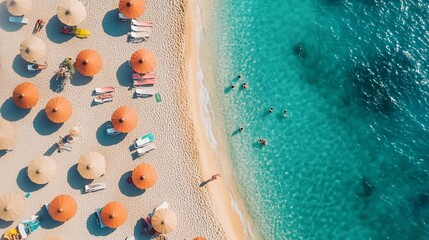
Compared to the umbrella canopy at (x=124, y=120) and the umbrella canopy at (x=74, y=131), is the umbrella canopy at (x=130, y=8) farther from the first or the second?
the umbrella canopy at (x=74, y=131)

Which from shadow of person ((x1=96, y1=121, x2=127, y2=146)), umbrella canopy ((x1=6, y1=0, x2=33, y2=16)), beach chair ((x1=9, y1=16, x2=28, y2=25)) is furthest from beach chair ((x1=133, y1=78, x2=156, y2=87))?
umbrella canopy ((x1=6, y1=0, x2=33, y2=16))

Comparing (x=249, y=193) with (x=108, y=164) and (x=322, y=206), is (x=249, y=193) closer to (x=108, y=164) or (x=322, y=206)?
(x=322, y=206)

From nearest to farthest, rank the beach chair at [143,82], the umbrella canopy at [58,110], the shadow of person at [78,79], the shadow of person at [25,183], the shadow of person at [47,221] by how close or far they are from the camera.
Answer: the umbrella canopy at [58,110], the shadow of person at [47,221], the shadow of person at [25,183], the shadow of person at [78,79], the beach chair at [143,82]

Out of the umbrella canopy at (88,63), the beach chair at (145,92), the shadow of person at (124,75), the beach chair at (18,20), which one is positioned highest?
the beach chair at (18,20)

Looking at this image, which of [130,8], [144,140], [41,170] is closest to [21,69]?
[41,170]

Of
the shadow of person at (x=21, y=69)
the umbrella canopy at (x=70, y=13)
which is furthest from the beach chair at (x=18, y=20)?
the umbrella canopy at (x=70, y=13)

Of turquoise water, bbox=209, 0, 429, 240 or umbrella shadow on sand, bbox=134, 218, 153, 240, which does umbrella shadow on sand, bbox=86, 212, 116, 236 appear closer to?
umbrella shadow on sand, bbox=134, 218, 153, 240
